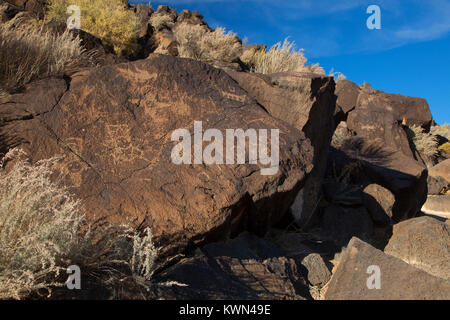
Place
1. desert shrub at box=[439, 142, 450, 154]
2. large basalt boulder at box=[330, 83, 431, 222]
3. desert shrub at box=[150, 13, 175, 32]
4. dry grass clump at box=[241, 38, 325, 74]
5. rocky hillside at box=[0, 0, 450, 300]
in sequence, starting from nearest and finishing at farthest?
rocky hillside at box=[0, 0, 450, 300] < large basalt boulder at box=[330, 83, 431, 222] < dry grass clump at box=[241, 38, 325, 74] < desert shrub at box=[150, 13, 175, 32] < desert shrub at box=[439, 142, 450, 154]

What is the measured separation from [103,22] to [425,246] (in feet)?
36.6

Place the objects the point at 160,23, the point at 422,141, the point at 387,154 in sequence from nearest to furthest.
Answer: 1. the point at 387,154
2. the point at 422,141
3. the point at 160,23

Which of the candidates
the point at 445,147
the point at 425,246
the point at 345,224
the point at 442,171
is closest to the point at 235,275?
the point at 425,246

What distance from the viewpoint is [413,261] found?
4.01 metres

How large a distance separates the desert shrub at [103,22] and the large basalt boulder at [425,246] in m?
10.4

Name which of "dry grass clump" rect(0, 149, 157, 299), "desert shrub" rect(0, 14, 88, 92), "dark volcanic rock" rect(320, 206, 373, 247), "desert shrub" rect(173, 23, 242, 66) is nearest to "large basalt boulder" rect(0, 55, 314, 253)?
"dry grass clump" rect(0, 149, 157, 299)

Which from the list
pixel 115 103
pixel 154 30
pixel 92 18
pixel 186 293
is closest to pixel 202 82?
pixel 115 103

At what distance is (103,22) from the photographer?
1162cm

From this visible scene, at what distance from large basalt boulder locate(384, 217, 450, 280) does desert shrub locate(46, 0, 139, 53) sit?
1038cm

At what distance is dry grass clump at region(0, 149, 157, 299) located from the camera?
1.95 m

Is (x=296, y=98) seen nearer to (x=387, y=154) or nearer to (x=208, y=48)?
(x=387, y=154)

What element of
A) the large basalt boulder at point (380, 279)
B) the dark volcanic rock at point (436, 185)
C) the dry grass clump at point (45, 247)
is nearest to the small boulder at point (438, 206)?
the dark volcanic rock at point (436, 185)

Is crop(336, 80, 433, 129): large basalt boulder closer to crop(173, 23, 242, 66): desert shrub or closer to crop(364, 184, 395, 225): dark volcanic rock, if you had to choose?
crop(173, 23, 242, 66): desert shrub
